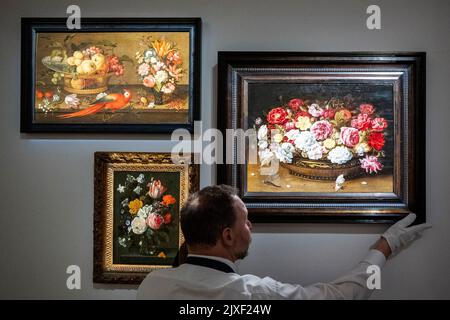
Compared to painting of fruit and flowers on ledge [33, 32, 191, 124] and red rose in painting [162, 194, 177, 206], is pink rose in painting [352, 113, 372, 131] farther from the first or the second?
red rose in painting [162, 194, 177, 206]

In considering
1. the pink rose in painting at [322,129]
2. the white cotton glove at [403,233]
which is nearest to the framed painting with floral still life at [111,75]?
the pink rose in painting at [322,129]

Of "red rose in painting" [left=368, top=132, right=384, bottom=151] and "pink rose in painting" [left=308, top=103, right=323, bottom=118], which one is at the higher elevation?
"pink rose in painting" [left=308, top=103, right=323, bottom=118]

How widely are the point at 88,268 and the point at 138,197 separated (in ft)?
1.17

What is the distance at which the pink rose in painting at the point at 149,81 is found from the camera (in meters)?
2.00

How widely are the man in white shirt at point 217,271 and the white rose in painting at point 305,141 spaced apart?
0.50 metres

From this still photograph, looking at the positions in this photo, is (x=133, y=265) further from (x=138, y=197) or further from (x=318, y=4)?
(x=318, y=4)

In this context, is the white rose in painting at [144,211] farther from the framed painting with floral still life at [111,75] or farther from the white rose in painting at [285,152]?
the white rose in painting at [285,152]

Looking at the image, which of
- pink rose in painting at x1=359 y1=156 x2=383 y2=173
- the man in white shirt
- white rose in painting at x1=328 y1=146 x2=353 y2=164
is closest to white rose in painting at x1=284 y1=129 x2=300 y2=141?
white rose in painting at x1=328 y1=146 x2=353 y2=164

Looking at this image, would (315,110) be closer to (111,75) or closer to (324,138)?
(324,138)

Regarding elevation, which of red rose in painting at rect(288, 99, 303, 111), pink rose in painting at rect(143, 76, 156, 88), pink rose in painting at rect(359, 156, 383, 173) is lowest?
pink rose in painting at rect(359, 156, 383, 173)

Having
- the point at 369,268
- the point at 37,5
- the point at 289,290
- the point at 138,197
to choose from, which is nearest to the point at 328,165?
the point at 369,268

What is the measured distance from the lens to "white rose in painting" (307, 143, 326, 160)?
1972 millimetres

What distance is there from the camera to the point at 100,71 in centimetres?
201
